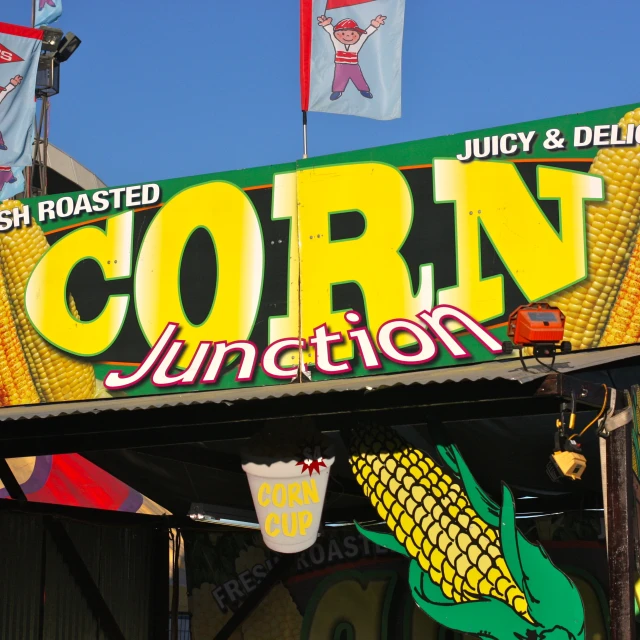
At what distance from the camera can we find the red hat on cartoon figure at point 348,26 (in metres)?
15.0

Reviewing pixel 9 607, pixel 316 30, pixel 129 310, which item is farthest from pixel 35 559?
pixel 316 30

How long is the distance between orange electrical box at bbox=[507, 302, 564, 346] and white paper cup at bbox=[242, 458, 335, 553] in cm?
285

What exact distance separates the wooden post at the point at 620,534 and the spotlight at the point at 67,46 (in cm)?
1885

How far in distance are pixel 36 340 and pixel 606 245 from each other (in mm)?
7077

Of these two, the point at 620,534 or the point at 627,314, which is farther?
the point at 627,314

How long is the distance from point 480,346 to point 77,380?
5.06 m

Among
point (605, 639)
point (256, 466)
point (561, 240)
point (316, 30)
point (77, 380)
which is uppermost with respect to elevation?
point (316, 30)

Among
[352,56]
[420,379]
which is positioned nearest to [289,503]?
[420,379]

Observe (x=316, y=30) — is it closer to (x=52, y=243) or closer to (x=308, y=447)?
(x=52, y=243)

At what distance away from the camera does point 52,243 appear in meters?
14.5

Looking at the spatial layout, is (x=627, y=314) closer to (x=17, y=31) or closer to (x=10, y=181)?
(x=17, y=31)

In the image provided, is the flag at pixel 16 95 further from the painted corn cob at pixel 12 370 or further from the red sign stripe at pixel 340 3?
the red sign stripe at pixel 340 3

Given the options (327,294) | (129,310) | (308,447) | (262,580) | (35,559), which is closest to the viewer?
(308,447)

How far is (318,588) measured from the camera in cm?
1594
